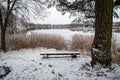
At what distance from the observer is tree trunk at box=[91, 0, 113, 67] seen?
15.8ft

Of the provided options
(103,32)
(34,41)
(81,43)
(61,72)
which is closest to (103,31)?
(103,32)

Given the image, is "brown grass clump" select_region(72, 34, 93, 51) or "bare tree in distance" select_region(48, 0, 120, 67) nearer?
"bare tree in distance" select_region(48, 0, 120, 67)

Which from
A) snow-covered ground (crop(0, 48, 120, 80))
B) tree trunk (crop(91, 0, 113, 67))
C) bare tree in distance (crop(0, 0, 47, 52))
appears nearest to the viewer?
snow-covered ground (crop(0, 48, 120, 80))

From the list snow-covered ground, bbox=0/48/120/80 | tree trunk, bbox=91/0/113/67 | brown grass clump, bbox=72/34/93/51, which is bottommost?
snow-covered ground, bbox=0/48/120/80

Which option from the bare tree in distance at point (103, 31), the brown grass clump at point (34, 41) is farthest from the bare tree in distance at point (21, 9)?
the bare tree in distance at point (103, 31)

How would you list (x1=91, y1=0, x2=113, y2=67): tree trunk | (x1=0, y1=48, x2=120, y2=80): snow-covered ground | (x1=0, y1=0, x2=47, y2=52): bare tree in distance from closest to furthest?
(x1=0, y1=48, x2=120, y2=80): snow-covered ground, (x1=91, y1=0, x2=113, y2=67): tree trunk, (x1=0, y1=0, x2=47, y2=52): bare tree in distance

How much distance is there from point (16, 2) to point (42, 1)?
1.76 metres

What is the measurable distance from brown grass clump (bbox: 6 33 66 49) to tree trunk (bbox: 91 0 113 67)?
20.3 ft

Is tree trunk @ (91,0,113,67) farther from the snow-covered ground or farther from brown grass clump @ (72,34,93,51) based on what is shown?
brown grass clump @ (72,34,93,51)

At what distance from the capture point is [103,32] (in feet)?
16.0

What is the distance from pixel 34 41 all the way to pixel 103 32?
24.8ft

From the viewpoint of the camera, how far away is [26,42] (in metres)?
11.3

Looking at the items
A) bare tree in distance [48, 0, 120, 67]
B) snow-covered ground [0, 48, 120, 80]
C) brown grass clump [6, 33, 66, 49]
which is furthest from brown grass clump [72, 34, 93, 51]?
bare tree in distance [48, 0, 120, 67]

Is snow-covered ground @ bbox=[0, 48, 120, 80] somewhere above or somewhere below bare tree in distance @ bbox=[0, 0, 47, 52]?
below
